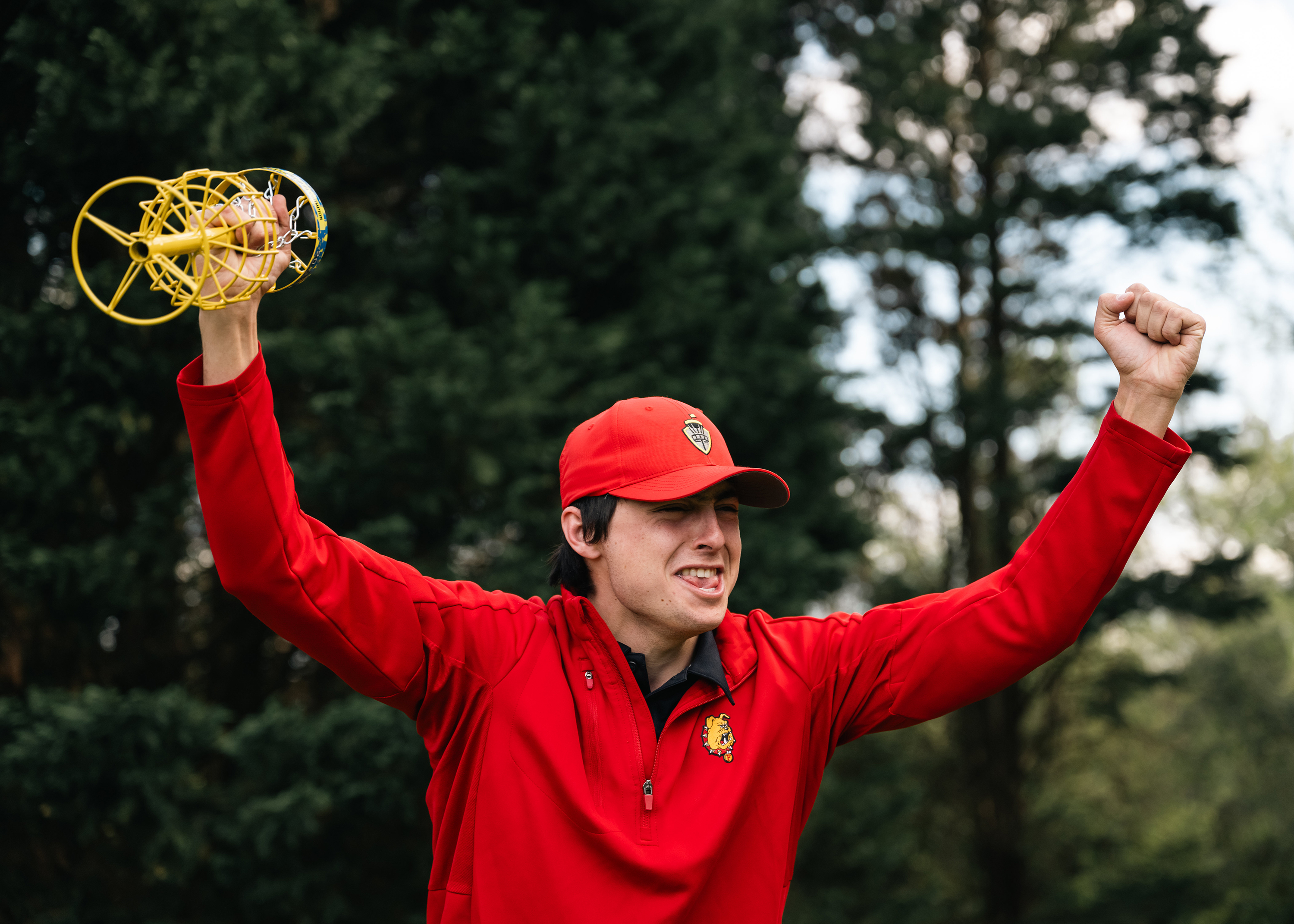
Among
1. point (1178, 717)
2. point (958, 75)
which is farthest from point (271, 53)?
point (1178, 717)

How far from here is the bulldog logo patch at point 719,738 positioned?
189 centimetres

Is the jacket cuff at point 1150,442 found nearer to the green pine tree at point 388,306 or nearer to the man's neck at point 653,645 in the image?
the man's neck at point 653,645

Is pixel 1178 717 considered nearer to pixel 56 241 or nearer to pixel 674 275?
pixel 674 275

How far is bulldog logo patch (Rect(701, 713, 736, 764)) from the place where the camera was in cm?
189

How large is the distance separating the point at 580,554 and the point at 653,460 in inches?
10.8

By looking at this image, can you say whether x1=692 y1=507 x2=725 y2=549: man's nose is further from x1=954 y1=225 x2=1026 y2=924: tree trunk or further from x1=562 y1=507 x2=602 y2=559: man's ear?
x1=954 y1=225 x2=1026 y2=924: tree trunk

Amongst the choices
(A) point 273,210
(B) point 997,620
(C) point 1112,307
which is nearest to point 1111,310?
(C) point 1112,307

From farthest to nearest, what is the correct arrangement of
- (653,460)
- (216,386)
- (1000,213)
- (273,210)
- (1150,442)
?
(1000,213)
(653,460)
(1150,442)
(273,210)
(216,386)

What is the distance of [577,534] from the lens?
212 cm

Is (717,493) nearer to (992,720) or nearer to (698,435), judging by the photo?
(698,435)

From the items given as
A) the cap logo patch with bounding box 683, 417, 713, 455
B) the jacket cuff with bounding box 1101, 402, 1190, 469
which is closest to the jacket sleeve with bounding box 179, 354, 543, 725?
the cap logo patch with bounding box 683, 417, 713, 455

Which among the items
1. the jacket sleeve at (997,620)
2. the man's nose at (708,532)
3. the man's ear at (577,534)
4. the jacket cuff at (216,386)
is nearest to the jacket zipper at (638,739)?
the man's ear at (577,534)

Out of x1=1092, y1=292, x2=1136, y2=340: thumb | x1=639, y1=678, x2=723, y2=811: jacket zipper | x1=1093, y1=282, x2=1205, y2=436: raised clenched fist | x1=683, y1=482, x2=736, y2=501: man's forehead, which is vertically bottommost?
x1=639, y1=678, x2=723, y2=811: jacket zipper

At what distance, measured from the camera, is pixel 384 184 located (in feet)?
18.1
